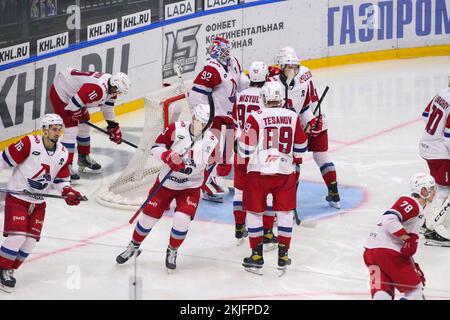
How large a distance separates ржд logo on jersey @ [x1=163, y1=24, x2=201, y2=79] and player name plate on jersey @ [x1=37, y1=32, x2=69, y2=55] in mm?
1375

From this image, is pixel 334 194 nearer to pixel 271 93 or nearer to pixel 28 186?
pixel 271 93

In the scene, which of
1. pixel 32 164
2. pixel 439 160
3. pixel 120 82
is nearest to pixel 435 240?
pixel 439 160

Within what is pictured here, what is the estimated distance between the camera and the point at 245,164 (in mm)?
6930

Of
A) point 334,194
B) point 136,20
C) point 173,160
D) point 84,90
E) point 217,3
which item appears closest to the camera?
point 173,160

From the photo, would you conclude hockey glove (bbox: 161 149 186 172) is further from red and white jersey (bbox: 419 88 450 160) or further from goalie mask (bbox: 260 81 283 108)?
red and white jersey (bbox: 419 88 450 160)

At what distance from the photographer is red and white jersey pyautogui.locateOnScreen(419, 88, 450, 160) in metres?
7.19

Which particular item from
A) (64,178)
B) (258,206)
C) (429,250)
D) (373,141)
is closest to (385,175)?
(373,141)

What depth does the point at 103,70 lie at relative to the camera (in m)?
10.4

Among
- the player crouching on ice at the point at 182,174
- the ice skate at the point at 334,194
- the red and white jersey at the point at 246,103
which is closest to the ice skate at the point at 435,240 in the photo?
the ice skate at the point at 334,194

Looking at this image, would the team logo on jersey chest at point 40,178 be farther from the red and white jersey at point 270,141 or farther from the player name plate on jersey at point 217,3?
the player name plate on jersey at point 217,3

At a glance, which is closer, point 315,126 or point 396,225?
point 396,225

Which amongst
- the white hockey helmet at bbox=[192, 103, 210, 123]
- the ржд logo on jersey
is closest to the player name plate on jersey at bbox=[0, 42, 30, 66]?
the ржд logo on jersey

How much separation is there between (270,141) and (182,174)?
0.57 meters

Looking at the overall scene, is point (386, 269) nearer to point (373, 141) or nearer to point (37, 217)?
point (37, 217)
